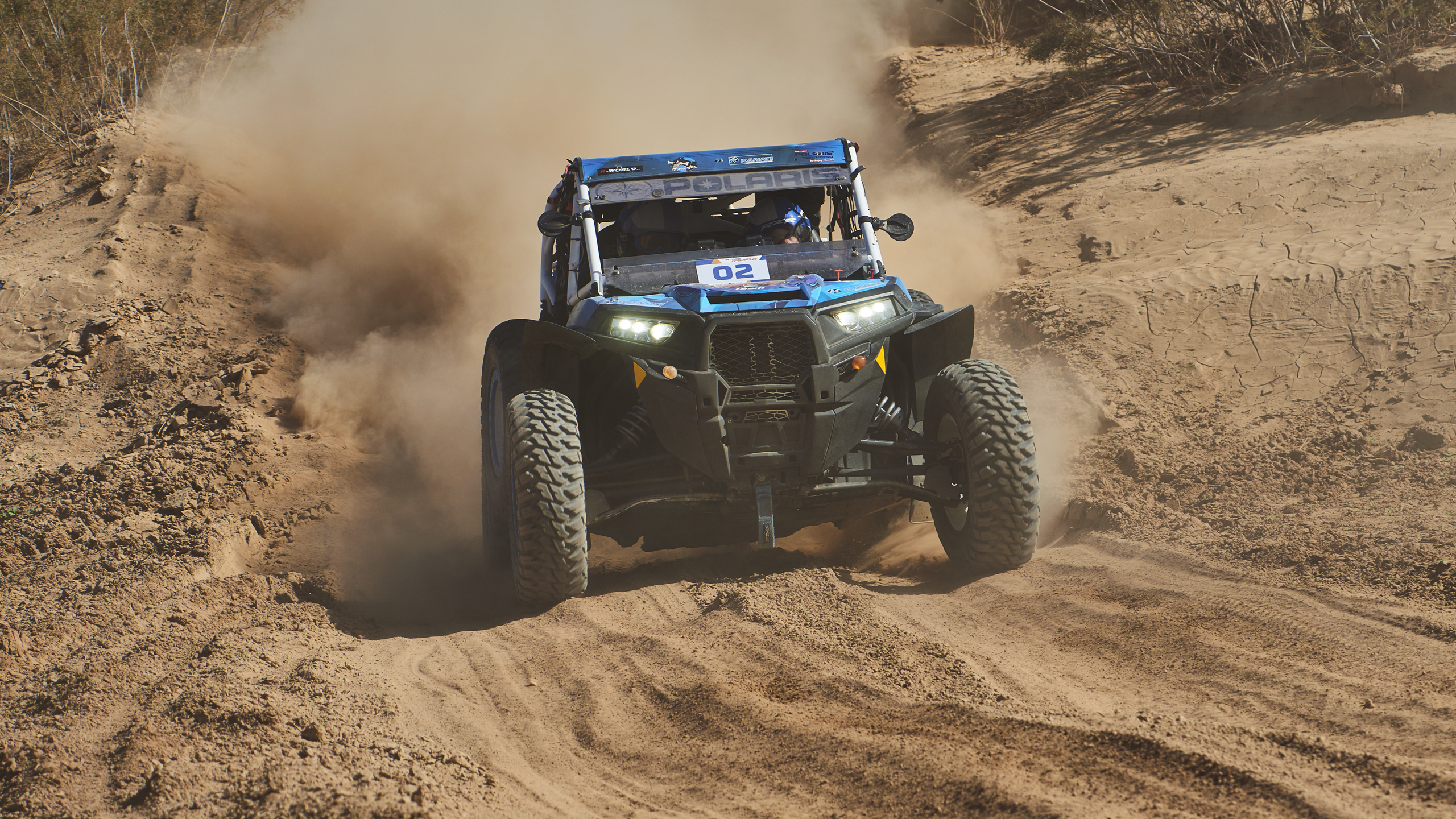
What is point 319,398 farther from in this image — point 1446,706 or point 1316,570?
point 1446,706

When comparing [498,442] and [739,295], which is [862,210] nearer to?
[739,295]

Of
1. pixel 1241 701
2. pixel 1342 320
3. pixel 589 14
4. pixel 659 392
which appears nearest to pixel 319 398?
pixel 659 392

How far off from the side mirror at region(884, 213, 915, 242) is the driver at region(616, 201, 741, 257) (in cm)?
93

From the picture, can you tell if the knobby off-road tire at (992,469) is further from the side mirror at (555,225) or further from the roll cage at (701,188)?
the side mirror at (555,225)

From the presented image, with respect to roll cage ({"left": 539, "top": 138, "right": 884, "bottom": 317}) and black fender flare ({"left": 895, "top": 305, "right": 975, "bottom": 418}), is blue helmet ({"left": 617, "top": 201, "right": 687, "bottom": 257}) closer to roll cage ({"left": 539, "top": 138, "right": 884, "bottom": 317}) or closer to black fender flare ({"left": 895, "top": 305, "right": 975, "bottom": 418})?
roll cage ({"left": 539, "top": 138, "right": 884, "bottom": 317})

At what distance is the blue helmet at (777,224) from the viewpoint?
6.36 m

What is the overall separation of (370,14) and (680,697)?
15.7 meters

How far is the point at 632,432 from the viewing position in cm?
563

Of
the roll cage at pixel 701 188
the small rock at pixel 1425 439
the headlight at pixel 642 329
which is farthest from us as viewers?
the small rock at pixel 1425 439

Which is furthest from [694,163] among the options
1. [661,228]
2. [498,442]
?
[498,442]

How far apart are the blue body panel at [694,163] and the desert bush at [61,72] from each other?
43.9 ft

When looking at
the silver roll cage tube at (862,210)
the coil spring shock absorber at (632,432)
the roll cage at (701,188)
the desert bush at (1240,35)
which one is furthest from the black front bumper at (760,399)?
the desert bush at (1240,35)

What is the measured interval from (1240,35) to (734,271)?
35.3ft

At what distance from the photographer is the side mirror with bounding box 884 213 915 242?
6199mm
